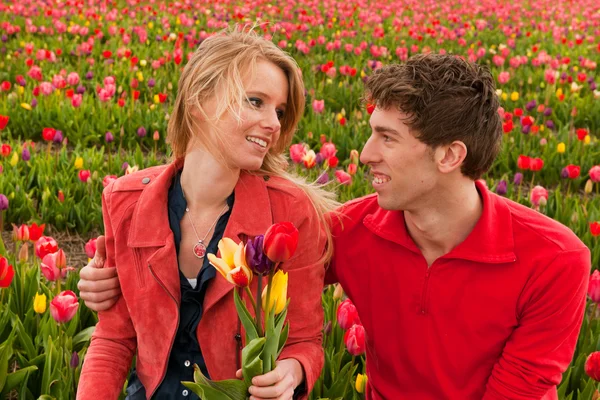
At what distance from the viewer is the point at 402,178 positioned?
230 cm

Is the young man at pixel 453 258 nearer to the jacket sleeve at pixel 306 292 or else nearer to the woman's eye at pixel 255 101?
the jacket sleeve at pixel 306 292

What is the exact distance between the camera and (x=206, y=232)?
2.38 meters

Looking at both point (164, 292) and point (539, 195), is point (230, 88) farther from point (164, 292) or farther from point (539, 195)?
point (539, 195)

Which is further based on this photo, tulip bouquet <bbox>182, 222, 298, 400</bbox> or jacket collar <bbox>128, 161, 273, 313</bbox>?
jacket collar <bbox>128, 161, 273, 313</bbox>

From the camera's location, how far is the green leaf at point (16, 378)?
254 centimetres

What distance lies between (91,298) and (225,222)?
492 mm

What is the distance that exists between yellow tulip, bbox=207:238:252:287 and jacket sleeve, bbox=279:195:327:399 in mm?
610

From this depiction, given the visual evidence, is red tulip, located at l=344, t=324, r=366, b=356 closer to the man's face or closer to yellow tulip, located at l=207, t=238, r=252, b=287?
the man's face

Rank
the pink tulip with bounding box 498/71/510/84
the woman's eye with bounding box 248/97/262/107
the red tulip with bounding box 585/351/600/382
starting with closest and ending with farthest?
1. the woman's eye with bounding box 248/97/262/107
2. the red tulip with bounding box 585/351/600/382
3. the pink tulip with bounding box 498/71/510/84

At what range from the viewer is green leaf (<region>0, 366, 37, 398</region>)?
8.34 feet

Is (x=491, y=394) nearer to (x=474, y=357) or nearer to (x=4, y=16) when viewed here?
(x=474, y=357)

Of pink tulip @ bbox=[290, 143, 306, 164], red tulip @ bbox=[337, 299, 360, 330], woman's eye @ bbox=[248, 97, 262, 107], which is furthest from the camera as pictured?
pink tulip @ bbox=[290, 143, 306, 164]

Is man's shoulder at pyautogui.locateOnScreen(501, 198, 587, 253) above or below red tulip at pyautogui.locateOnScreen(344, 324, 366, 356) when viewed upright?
above

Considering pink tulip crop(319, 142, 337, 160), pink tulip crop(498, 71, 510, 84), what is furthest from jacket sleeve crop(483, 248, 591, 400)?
pink tulip crop(498, 71, 510, 84)
